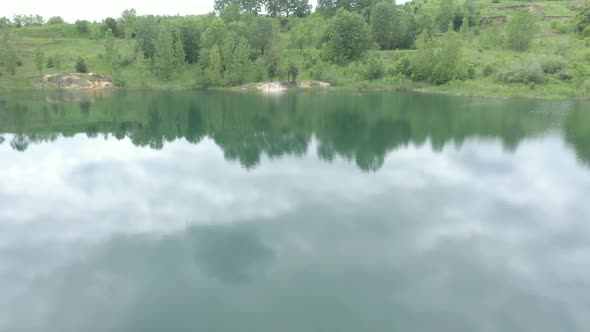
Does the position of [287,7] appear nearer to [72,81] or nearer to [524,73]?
[72,81]

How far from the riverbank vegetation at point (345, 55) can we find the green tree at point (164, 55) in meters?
0.18

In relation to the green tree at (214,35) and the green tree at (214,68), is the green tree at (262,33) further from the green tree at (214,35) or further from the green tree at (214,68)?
the green tree at (214,68)

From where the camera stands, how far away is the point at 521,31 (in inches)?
3000

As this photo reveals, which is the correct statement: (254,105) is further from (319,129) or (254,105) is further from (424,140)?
(424,140)

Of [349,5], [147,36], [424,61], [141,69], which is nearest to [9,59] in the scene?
[141,69]

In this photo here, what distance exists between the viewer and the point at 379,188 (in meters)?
21.4

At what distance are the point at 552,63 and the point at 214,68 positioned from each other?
55182mm

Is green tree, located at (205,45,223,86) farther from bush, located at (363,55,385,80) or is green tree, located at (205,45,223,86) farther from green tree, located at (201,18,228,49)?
bush, located at (363,55,385,80)

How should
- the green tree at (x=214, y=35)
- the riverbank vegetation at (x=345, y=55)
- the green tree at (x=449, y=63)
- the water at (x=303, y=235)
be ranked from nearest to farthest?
the water at (x=303, y=235) → the riverbank vegetation at (x=345, y=55) → the green tree at (x=449, y=63) → the green tree at (x=214, y=35)

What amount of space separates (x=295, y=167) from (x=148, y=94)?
159 ft

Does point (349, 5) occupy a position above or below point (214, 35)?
above

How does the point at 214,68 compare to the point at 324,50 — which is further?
the point at 324,50

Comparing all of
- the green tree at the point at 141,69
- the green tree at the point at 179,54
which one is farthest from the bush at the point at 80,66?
the green tree at the point at 179,54

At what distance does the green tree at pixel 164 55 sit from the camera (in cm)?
7632
